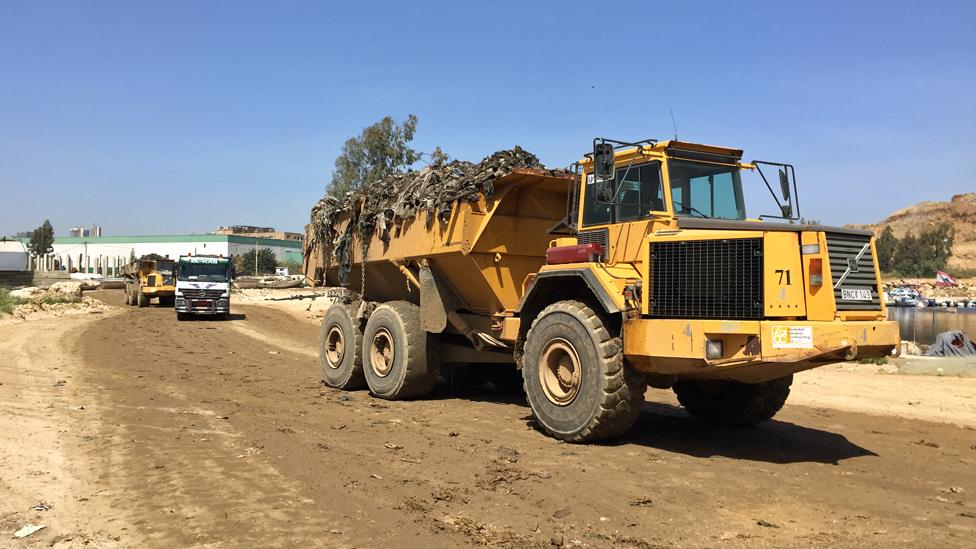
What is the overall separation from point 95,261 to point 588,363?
107 metres

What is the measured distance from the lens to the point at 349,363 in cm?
1212

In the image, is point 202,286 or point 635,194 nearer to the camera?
point 635,194

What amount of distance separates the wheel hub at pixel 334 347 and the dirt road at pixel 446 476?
1.52 meters

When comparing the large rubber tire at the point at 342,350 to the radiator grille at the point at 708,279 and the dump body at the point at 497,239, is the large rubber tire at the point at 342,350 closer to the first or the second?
the dump body at the point at 497,239

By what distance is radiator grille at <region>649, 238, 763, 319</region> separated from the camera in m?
6.47

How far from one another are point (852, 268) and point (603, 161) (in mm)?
2454

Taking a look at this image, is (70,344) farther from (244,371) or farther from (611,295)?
(611,295)

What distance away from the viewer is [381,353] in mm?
11609

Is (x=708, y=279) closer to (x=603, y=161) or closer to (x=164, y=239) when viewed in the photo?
(x=603, y=161)

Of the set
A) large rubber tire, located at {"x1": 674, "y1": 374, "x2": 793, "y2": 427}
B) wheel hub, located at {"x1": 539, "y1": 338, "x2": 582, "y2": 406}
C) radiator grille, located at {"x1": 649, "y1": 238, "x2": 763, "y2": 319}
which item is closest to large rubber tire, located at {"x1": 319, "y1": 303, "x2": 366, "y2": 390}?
wheel hub, located at {"x1": 539, "y1": 338, "x2": 582, "y2": 406}

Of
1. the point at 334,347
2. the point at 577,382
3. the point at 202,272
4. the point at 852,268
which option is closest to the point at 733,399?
the point at 577,382

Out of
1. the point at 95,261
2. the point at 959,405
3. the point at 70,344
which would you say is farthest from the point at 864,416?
the point at 95,261

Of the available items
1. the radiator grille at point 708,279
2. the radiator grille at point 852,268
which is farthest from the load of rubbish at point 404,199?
the radiator grille at point 852,268

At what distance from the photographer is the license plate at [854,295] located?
643cm
